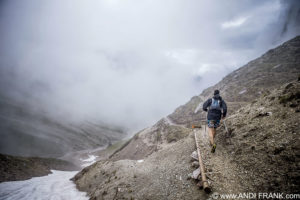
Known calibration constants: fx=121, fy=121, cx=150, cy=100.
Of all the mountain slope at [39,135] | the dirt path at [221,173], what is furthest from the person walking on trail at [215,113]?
the mountain slope at [39,135]

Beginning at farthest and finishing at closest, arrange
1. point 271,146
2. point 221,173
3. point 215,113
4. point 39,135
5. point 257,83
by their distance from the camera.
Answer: point 39,135, point 257,83, point 215,113, point 271,146, point 221,173

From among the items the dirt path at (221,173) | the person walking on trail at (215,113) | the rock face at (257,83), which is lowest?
the dirt path at (221,173)

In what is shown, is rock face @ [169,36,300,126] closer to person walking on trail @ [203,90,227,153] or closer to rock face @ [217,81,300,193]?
rock face @ [217,81,300,193]

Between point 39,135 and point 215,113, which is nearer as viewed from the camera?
point 215,113

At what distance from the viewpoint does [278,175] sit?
6.16 m

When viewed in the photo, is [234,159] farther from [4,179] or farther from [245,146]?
Answer: [4,179]

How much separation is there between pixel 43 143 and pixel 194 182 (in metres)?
181

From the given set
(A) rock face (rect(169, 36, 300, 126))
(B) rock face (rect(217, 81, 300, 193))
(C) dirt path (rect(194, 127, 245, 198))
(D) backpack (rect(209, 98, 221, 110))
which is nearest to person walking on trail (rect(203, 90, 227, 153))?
(D) backpack (rect(209, 98, 221, 110))

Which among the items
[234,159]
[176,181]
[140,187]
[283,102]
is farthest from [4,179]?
[283,102]

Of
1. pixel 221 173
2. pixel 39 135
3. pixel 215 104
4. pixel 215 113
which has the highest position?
pixel 39 135

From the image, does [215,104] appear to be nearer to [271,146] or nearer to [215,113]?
[215,113]

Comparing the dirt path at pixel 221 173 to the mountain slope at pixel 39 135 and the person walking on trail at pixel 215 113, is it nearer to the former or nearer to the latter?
the person walking on trail at pixel 215 113

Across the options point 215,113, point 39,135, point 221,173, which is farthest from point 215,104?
point 39,135

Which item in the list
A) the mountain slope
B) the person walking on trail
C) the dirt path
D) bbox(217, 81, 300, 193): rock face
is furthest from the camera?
the mountain slope
